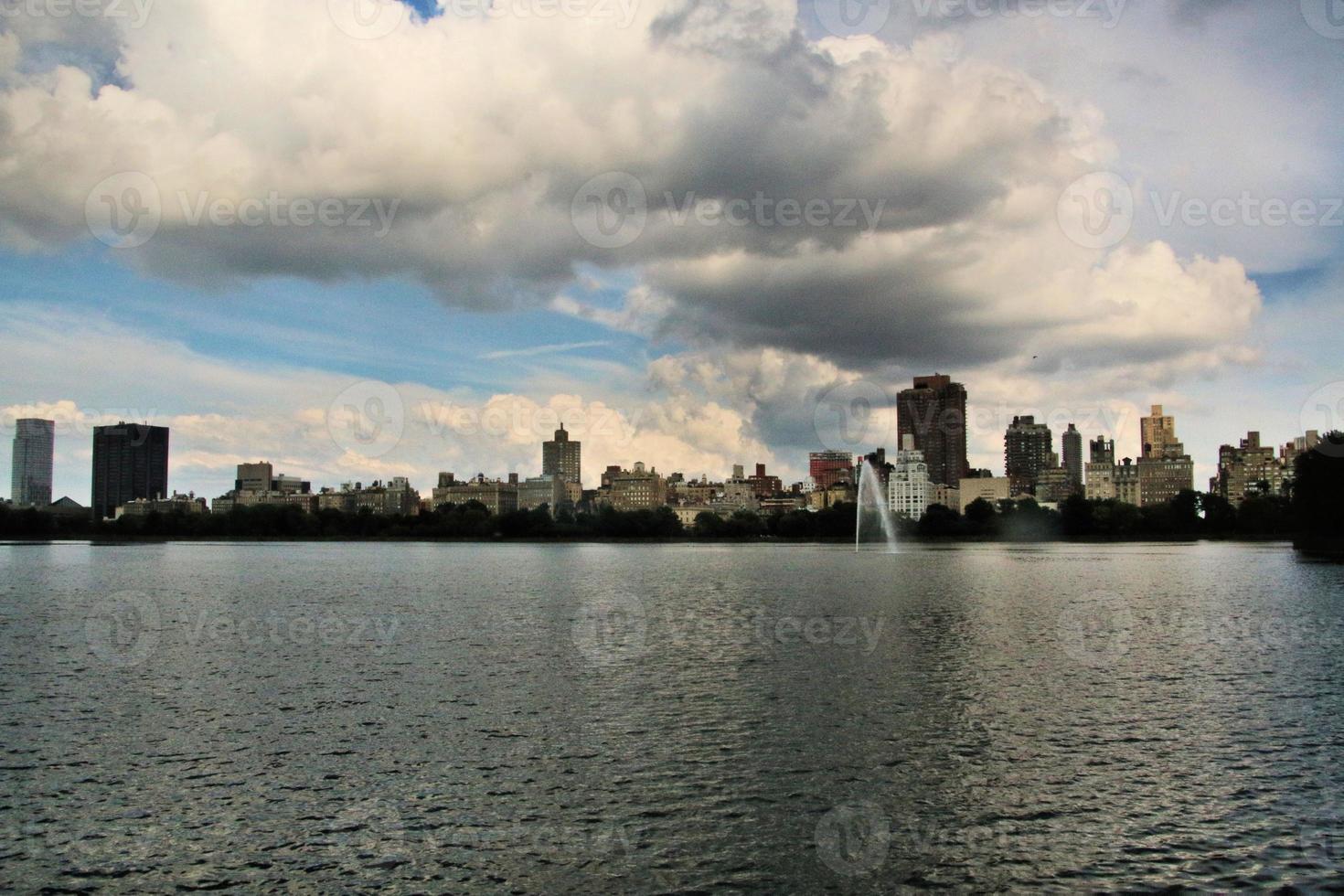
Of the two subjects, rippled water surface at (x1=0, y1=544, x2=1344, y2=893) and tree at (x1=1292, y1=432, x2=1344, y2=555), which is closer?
rippled water surface at (x1=0, y1=544, x2=1344, y2=893)

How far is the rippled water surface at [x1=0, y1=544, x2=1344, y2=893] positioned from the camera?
19562 mm

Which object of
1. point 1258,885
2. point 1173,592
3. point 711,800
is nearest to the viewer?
point 1258,885

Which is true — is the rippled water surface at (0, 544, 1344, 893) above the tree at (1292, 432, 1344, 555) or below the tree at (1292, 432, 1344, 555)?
below

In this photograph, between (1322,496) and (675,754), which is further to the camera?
(1322,496)

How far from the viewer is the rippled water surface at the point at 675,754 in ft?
64.2

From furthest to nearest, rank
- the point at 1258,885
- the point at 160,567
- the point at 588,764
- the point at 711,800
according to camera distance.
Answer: the point at 160,567, the point at 588,764, the point at 711,800, the point at 1258,885

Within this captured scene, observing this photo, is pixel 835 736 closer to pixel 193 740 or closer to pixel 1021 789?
pixel 1021 789

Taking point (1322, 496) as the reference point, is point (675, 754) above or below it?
below

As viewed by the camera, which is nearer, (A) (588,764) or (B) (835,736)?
(A) (588,764)

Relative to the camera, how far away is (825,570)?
118 metres

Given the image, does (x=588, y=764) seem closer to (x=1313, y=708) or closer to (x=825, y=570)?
(x=1313, y=708)

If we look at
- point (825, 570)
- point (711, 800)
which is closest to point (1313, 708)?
point (711, 800)

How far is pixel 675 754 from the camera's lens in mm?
27250

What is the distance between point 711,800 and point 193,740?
15962 millimetres
